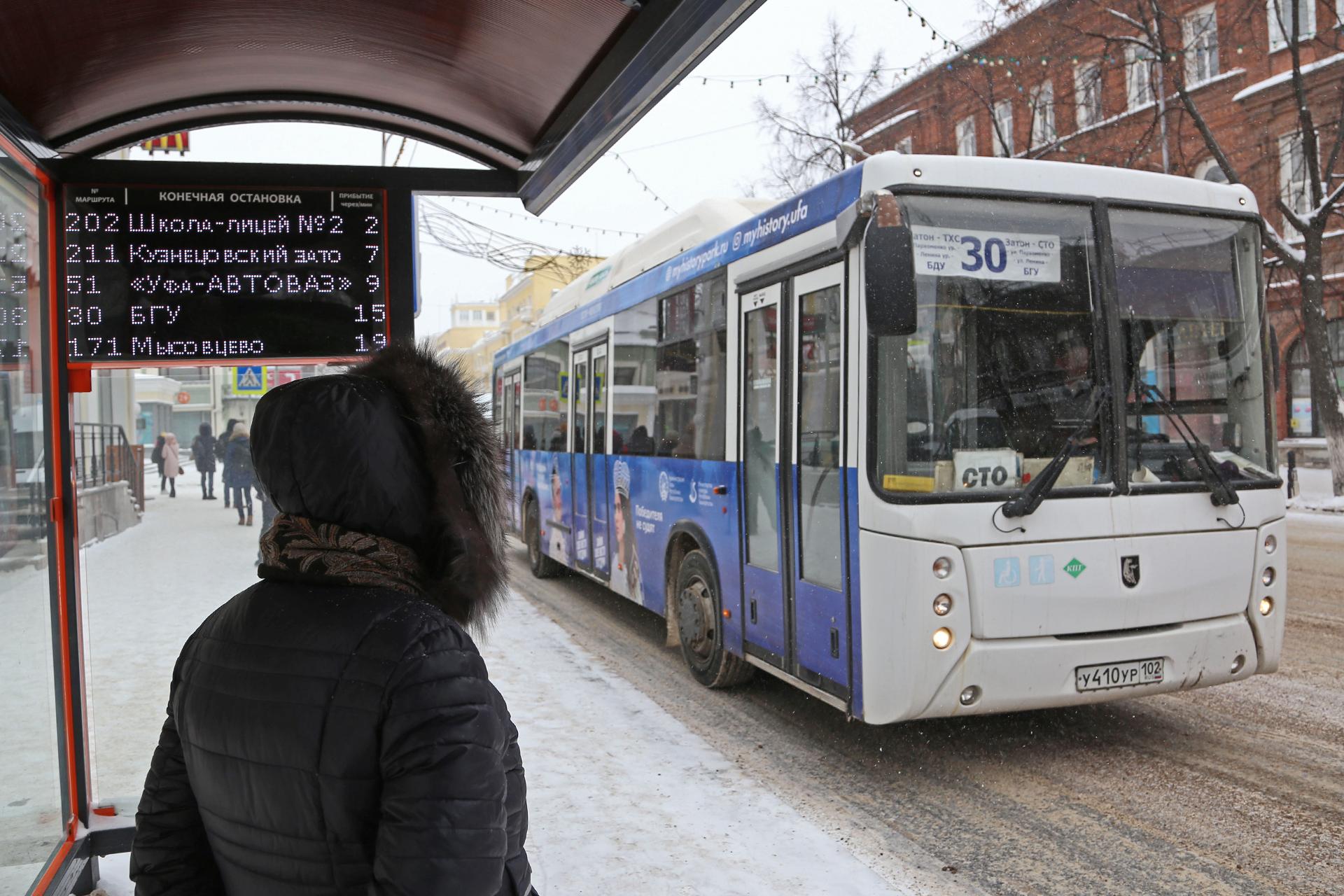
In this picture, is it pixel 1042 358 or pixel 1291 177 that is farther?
pixel 1291 177

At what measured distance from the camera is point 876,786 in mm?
5488

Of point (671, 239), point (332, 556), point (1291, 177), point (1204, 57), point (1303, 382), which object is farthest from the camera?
point (1204, 57)

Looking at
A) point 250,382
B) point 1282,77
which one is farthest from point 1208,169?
point 250,382

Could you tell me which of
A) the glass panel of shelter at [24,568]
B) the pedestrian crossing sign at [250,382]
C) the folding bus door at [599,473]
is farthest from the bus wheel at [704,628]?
the glass panel of shelter at [24,568]

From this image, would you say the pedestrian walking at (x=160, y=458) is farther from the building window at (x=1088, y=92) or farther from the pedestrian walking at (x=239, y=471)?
the building window at (x=1088, y=92)

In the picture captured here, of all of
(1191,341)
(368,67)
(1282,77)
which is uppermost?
(1282,77)

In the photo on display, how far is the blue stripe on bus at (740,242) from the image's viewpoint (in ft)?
18.7

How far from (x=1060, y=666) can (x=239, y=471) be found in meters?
13.2

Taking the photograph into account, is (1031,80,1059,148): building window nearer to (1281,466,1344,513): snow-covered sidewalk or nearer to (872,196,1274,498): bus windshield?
(1281,466,1344,513): snow-covered sidewalk

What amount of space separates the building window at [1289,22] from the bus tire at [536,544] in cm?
1845

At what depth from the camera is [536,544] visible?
13.7 meters

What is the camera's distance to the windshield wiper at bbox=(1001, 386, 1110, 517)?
5.06 meters

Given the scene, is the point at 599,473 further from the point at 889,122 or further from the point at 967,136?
the point at 967,136

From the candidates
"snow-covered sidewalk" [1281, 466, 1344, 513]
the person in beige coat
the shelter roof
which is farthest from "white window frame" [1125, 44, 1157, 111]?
the shelter roof
